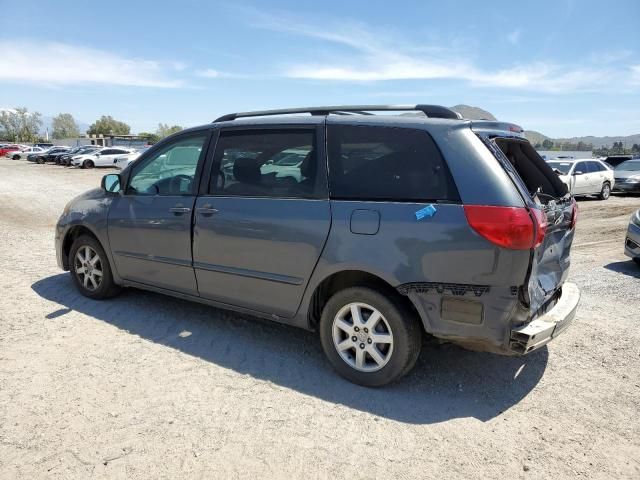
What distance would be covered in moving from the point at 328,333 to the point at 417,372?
0.75 meters

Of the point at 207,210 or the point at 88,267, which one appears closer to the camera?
the point at 207,210

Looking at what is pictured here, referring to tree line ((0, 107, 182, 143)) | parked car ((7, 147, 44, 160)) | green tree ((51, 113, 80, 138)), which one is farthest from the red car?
green tree ((51, 113, 80, 138))

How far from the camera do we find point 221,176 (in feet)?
13.1

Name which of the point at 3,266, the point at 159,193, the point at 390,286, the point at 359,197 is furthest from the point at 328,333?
the point at 3,266

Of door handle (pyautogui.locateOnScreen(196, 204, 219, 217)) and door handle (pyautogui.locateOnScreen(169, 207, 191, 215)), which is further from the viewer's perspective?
door handle (pyautogui.locateOnScreen(169, 207, 191, 215))

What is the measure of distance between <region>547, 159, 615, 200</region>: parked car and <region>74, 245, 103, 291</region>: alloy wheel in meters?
15.8

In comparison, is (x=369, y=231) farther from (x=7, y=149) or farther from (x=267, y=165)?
(x=7, y=149)

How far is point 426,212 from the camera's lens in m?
3.01

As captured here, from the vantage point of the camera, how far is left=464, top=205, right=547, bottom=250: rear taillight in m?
2.80

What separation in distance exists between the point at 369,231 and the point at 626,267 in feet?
18.7

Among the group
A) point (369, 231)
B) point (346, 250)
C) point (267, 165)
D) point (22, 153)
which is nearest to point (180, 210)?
point (267, 165)

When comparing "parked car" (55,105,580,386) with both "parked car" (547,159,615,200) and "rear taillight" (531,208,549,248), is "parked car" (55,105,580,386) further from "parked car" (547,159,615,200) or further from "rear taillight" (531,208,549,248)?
"parked car" (547,159,615,200)

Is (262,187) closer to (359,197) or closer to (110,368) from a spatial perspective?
(359,197)

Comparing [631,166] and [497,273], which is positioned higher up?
[497,273]
